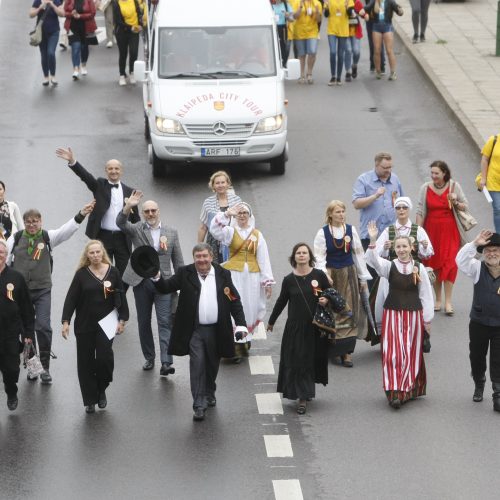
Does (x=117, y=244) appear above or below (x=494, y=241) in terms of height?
below

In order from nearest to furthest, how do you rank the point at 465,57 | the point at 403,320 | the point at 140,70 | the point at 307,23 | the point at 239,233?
the point at 403,320
the point at 239,233
the point at 140,70
the point at 307,23
the point at 465,57

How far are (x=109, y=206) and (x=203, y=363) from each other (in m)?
Result: 3.15

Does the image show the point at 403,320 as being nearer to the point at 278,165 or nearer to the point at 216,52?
the point at 278,165

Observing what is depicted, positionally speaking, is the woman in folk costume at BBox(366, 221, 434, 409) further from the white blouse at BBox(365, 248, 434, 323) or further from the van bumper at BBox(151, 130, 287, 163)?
the van bumper at BBox(151, 130, 287, 163)

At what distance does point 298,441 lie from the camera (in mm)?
13227

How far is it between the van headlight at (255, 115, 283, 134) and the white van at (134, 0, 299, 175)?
0.01 meters

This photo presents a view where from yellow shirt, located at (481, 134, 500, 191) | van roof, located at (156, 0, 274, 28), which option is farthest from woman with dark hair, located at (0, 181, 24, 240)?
van roof, located at (156, 0, 274, 28)

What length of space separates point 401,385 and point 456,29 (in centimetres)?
1807

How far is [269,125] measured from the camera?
21.7 meters

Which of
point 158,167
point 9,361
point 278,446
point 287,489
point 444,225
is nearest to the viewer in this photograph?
point 287,489

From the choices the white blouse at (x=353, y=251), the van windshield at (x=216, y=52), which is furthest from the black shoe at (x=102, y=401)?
the van windshield at (x=216, y=52)

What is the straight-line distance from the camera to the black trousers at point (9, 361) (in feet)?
45.3

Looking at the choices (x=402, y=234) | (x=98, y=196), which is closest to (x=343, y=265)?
(x=402, y=234)

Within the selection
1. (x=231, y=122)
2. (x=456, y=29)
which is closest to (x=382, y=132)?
(x=231, y=122)
